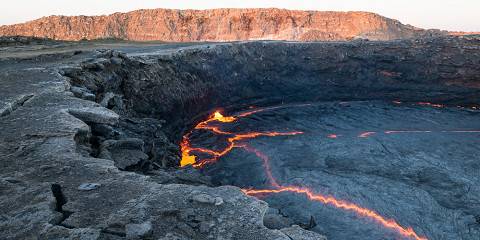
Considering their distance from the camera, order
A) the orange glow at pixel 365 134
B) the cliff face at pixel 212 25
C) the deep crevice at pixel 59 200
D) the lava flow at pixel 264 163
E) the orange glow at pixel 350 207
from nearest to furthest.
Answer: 1. the deep crevice at pixel 59 200
2. the orange glow at pixel 350 207
3. the lava flow at pixel 264 163
4. the orange glow at pixel 365 134
5. the cliff face at pixel 212 25

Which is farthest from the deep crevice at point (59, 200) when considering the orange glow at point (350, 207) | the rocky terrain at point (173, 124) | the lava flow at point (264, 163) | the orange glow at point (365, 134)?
the orange glow at point (365, 134)

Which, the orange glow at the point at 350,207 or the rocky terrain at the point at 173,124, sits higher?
the rocky terrain at the point at 173,124

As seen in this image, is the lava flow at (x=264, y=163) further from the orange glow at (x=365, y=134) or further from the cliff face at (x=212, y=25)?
Result: the cliff face at (x=212, y=25)

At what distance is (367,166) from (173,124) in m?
6.77

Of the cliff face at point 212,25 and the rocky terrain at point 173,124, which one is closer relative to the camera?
the rocky terrain at point 173,124

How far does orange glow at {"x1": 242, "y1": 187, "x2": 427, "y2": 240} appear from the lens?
24.3 feet

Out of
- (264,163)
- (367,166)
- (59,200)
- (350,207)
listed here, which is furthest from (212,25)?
(59,200)

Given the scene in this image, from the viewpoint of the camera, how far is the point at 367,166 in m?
10.6

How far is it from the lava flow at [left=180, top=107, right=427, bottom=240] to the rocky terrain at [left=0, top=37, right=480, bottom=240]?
378 millimetres

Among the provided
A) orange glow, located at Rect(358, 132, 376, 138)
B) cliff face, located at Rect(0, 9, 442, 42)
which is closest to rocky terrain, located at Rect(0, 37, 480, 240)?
orange glow, located at Rect(358, 132, 376, 138)

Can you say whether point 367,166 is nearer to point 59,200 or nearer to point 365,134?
point 365,134

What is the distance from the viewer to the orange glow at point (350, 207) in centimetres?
742

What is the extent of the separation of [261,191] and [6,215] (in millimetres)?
6470

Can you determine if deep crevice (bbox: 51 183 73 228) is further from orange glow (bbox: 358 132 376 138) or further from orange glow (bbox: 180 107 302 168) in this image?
orange glow (bbox: 358 132 376 138)
